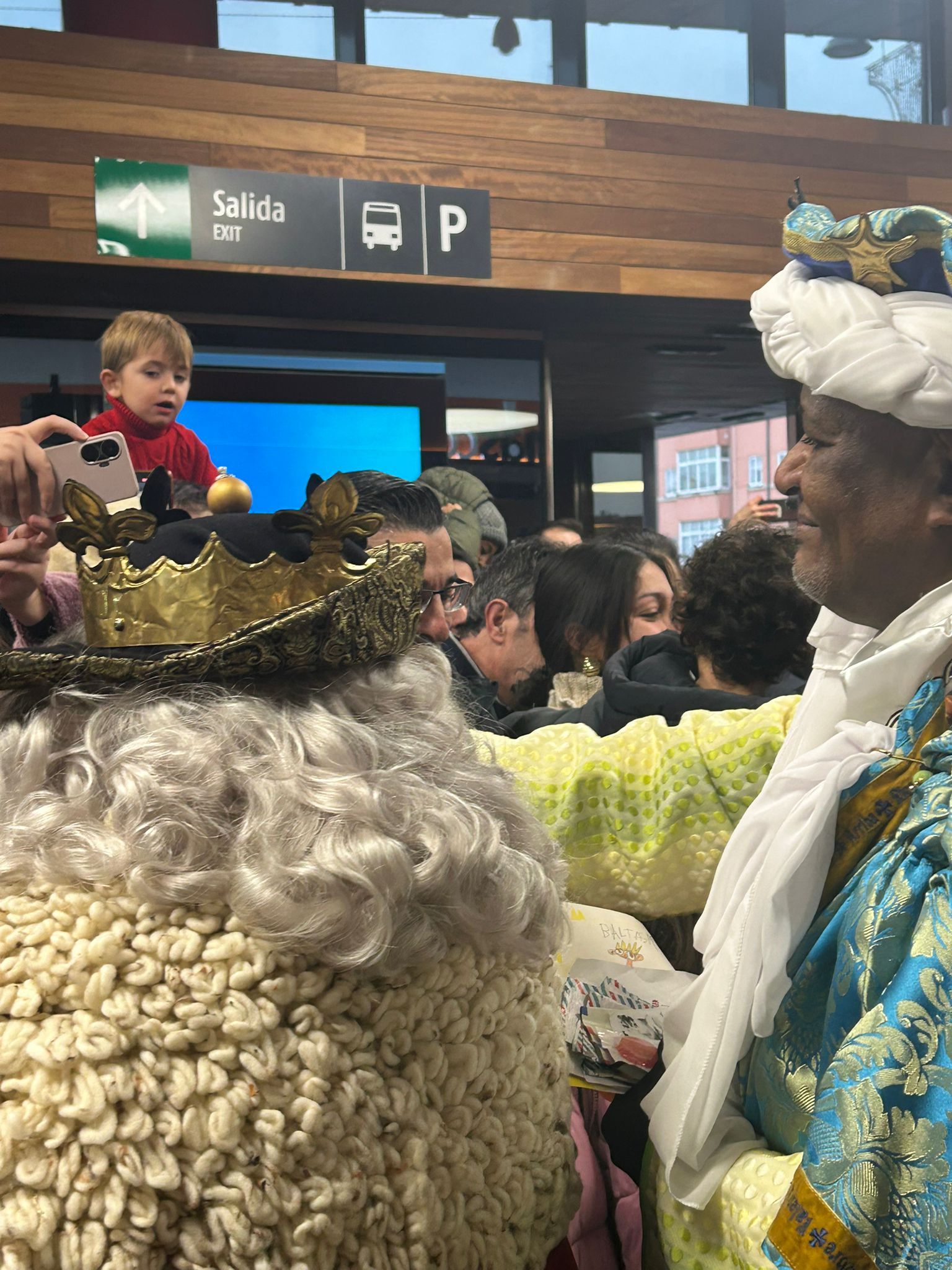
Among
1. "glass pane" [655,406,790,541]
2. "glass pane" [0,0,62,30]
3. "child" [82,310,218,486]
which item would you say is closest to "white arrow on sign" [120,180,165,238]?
"glass pane" [0,0,62,30]

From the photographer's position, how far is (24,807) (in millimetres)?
913

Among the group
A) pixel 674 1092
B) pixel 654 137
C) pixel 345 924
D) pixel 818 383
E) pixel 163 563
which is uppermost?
pixel 654 137

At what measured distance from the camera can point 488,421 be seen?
5.20 metres

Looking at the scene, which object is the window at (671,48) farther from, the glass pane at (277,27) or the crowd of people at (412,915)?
the crowd of people at (412,915)

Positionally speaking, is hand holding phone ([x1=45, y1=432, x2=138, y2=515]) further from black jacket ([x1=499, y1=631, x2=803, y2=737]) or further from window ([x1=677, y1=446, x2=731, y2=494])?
window ([x1=677, y1=446, x2=731, y2=494])

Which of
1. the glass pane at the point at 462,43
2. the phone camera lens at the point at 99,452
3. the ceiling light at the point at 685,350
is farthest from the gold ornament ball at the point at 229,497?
the ceiling light at the point at 685,350

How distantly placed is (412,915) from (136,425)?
7.53 feet

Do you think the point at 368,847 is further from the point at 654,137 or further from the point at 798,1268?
the point at 654,137

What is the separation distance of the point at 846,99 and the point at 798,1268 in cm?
557

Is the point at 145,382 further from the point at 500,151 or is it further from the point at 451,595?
the point at 500,151

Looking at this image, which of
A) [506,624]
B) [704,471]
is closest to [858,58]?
[704,471]

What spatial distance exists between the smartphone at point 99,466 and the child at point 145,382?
1662mm

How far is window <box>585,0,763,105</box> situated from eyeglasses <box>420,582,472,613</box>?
3.45 meters

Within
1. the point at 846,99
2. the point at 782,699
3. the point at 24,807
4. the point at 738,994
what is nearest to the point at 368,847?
the point at 24,807
